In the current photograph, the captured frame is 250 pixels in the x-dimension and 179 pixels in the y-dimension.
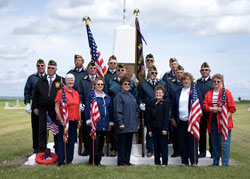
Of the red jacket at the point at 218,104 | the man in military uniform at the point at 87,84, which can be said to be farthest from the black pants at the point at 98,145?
the red jacket at the point at 218,104

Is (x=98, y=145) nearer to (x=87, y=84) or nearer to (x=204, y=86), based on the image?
(x=87, y=84)

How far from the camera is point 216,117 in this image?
6.99 m

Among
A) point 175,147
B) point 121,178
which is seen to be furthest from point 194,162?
point 121,178

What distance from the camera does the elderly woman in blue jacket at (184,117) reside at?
6781mm

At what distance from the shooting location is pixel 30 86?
809 cm

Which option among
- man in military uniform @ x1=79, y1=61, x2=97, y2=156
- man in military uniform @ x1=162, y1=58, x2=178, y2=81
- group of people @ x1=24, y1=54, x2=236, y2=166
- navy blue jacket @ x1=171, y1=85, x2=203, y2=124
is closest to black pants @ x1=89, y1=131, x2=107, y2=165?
group of people @ x1=24, y1=54, x2=236, y2=166

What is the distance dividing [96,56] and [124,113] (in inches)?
77.3

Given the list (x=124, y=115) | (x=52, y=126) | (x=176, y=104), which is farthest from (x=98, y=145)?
(x=176, y=104)

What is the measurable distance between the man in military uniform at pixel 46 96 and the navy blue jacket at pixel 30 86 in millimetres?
575

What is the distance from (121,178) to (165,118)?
1598 millimetres

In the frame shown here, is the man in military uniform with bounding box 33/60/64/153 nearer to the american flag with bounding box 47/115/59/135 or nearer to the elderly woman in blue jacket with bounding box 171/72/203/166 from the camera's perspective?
the american flag with bounding box 47/115/59/135

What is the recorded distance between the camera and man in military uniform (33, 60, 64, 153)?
730 cm

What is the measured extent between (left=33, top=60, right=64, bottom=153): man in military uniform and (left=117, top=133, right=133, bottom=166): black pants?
1.56 m

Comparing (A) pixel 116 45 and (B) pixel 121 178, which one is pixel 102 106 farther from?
(A) pixel 116 45
